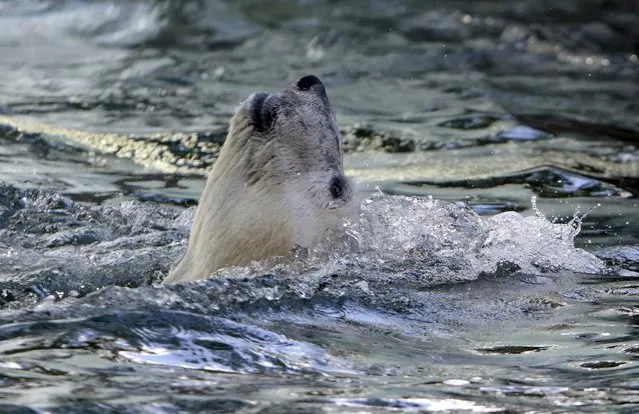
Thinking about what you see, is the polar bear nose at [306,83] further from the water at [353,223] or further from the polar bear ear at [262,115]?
the water at [353,223]

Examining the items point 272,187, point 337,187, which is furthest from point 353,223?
point 272,187

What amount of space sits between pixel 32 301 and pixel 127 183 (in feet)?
9.89

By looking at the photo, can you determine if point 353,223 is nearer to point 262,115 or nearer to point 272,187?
point 272,187

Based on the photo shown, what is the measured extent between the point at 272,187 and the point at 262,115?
0.33 metres

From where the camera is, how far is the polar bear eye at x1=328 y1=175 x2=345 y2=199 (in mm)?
4719

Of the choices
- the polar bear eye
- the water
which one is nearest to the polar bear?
the polar bear eye

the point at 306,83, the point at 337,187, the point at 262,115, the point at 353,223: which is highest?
the point at 306,83

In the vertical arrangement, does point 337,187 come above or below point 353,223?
above

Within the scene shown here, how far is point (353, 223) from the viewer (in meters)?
4.71

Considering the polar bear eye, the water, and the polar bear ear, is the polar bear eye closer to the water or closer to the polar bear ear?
the water

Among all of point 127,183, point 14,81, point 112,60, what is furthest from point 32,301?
point 112,60

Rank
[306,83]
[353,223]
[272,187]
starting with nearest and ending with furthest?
[272,187]
[353,223]
[306,83]

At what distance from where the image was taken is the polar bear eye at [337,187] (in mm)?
4719

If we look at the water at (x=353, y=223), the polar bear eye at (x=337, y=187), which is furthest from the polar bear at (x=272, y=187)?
the water at (x=353, y=223)
